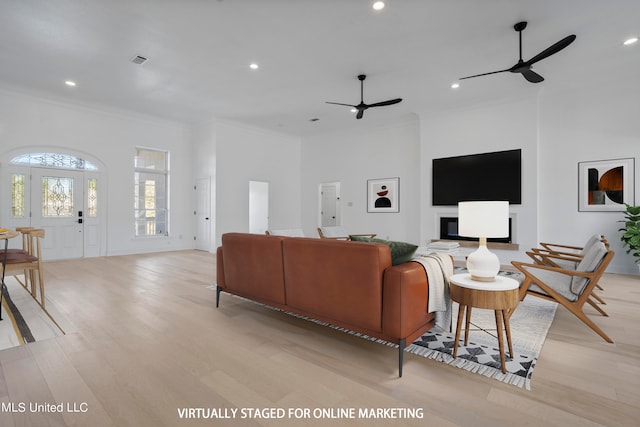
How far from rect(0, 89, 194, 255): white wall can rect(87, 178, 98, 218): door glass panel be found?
0.21 metres

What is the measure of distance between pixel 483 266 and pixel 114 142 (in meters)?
7.80

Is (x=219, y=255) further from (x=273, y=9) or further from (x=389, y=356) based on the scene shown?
(x=273, y=9)

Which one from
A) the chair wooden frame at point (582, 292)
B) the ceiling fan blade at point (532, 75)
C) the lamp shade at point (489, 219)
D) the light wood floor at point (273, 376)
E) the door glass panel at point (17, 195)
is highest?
the ceiling fan blade at point (532, 75)

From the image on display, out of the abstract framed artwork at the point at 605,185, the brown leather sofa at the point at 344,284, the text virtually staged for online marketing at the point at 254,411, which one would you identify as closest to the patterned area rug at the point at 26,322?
A: the text virtually staged for online marketing at the point at 254,411

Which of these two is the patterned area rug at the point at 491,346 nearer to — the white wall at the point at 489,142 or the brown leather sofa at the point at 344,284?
the brown leather sofa at the point at 344,284

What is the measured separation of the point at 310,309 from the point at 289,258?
44 cm

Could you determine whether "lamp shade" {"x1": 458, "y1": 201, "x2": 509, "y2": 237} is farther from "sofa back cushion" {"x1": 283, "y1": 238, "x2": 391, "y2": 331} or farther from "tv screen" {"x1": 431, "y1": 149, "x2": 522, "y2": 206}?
"tv screen" {"x1": 431, "y1": 149, "x2": 522, "y2": 206}

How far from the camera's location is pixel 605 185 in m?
5.30

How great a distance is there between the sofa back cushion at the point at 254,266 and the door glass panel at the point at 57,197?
211 inches

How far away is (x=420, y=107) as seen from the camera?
6.65 metres

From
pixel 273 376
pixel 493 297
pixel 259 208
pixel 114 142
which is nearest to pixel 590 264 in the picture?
pixel 493 297

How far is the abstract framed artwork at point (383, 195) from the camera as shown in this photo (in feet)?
25.5

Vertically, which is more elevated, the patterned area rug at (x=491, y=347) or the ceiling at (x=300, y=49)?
the ceiling at (x=300, y=49)

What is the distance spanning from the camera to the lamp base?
2.21 metres
